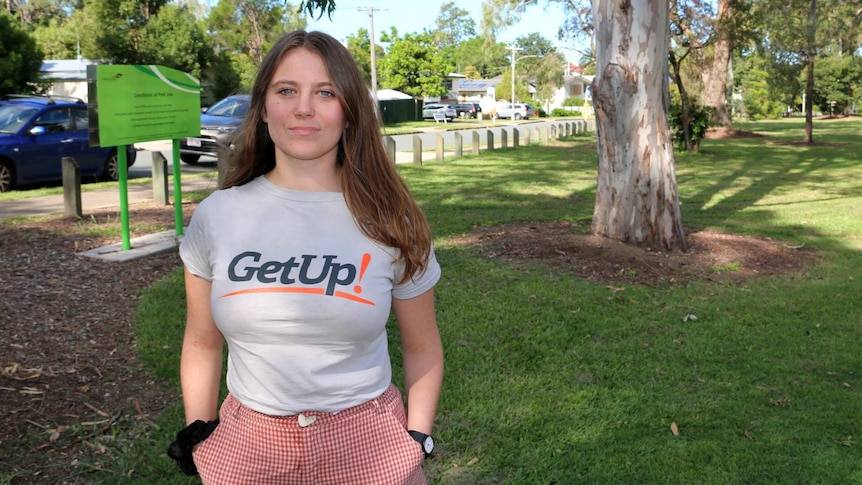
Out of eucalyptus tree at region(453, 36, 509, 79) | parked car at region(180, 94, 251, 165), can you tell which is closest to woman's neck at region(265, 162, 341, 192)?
parked car at region(180, 94, 251, 165)

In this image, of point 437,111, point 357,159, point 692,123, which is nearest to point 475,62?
point 437,111

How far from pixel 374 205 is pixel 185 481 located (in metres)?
2.36

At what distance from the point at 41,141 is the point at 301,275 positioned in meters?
13.4

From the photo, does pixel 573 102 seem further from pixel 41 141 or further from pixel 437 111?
pixel 41 141

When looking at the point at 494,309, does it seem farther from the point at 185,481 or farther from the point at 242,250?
the point at 242,250

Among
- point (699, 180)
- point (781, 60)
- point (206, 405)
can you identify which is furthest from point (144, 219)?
point (781, 60)

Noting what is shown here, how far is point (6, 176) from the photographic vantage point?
44.1ft

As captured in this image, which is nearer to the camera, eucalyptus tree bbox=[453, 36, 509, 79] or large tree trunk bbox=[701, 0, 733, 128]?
large tree trunk bbox=[701, 0, 733, 128]

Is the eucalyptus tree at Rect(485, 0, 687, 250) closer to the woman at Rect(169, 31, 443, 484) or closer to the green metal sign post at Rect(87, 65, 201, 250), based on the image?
the green metal sign post at Rect(87, 65, 201, 250)

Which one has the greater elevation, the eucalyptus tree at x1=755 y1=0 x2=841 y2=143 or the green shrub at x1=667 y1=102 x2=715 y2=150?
→ the eucalyptus tree at x1=755 y1=0 x2=841 y2=143

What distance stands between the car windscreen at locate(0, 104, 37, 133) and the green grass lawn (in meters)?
7.77

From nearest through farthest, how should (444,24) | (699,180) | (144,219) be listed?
1. (144,219)
2. (699,180)
3. (444,24)

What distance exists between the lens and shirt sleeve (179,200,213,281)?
6.61ft

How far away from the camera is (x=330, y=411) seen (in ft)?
6.33
